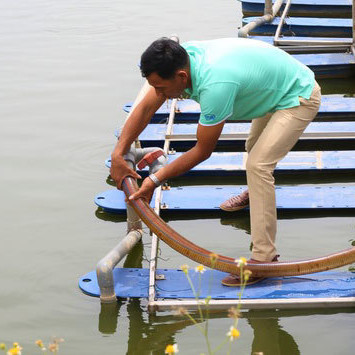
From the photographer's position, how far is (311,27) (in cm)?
1136

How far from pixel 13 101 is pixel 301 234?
4502mm

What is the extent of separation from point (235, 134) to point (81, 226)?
69.1 inches

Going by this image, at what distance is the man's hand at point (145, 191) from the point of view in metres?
4.99

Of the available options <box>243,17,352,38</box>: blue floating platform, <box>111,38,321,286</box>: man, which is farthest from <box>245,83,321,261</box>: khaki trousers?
<box>243,17,352,38</box>: blue floating platform

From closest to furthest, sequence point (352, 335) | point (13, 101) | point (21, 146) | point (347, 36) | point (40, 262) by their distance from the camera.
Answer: point (352, 335) → point (40, 262) → point (21, 146) → point (13, 101) → point (347, 36)

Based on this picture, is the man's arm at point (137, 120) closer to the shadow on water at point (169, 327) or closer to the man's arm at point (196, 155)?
the man's arm at point (196, 155)

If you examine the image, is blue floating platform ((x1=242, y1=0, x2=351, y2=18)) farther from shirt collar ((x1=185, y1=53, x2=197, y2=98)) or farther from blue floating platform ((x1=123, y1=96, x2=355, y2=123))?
shirt collar ((x1=185, y1=53, x2=197, y2=98))

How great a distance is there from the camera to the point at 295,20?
11547 millimetres

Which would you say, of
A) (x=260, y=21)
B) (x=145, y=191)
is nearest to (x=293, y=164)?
(x=145, y=191)

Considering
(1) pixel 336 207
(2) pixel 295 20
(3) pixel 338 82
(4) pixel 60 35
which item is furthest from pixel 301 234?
(4) pixel 60 35

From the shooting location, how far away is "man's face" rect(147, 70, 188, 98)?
466cm

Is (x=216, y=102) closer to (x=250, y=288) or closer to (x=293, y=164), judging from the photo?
(x=250, y=288)

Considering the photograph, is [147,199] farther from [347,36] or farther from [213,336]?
[347,36]

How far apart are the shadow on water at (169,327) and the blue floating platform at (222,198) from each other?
1306mm
